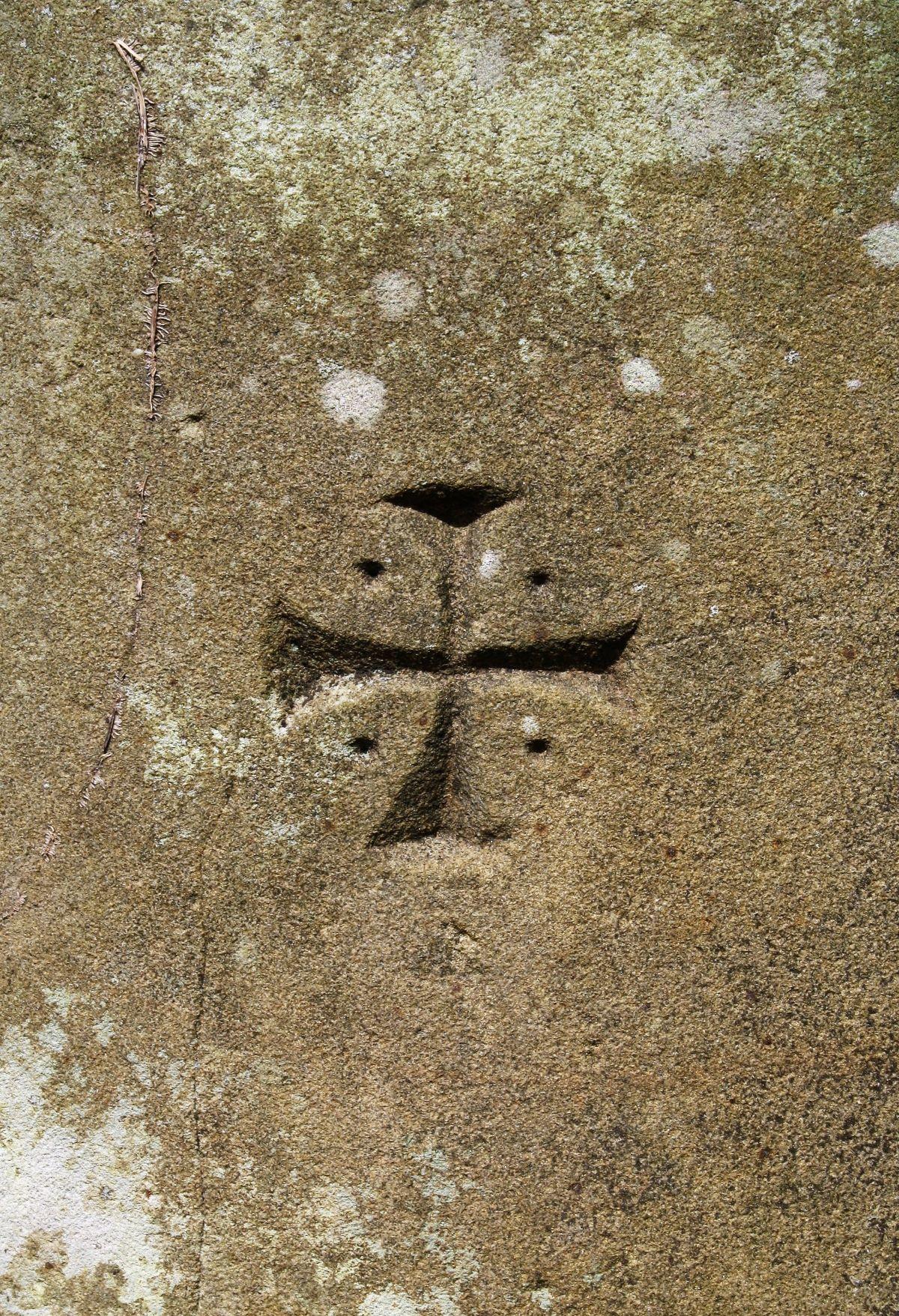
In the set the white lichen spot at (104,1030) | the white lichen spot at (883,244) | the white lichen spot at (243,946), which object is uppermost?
the white lichen spot at (883,244)

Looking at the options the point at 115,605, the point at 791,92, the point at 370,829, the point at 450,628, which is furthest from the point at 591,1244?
the point at 791,92

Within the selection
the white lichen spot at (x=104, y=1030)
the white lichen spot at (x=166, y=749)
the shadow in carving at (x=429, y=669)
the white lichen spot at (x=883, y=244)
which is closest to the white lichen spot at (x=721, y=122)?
the white lichen spot at (x=883, y=244)

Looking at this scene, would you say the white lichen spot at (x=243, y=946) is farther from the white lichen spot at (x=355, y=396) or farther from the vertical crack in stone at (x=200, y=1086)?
the white lichen spot at (x=355, y=396)

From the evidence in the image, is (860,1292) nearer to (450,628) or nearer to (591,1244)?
(591,1244)

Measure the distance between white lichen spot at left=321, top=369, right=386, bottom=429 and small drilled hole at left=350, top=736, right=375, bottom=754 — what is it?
48 cm

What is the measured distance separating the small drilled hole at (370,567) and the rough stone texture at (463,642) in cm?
2

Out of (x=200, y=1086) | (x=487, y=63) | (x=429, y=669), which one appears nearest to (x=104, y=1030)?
(x=200, y=1086)

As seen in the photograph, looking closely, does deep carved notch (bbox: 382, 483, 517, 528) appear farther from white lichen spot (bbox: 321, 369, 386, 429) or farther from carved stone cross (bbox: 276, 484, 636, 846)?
white lichen spot (bbox: 321, 369, 386, 429)

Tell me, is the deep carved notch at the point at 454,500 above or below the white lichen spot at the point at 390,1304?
above

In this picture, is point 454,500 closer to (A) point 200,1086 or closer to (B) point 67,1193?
(A) point 200,1086

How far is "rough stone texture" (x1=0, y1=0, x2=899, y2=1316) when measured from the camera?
1.54 metres

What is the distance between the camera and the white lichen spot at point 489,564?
158 centimetres

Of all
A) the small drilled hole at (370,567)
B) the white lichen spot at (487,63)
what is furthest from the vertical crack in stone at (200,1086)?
the white lichen spot at (487,63)

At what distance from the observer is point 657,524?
1564 millimetres
